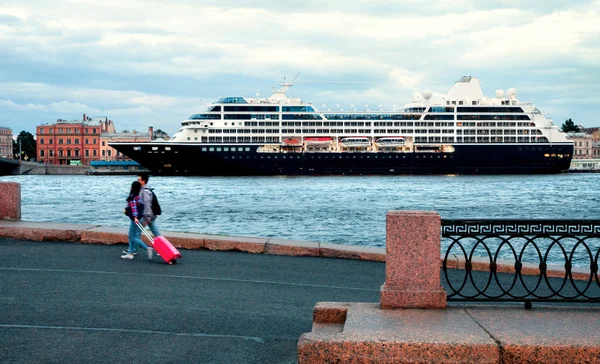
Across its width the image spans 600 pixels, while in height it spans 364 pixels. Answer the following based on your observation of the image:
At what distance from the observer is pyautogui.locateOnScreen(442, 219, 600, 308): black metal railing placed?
18.6 ft

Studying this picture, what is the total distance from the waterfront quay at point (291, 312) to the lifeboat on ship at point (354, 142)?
76187 millimetres

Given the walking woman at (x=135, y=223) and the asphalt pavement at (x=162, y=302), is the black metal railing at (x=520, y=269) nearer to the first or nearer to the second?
the asphalt pavement at (x=162, y=302)

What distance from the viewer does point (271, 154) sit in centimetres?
8450

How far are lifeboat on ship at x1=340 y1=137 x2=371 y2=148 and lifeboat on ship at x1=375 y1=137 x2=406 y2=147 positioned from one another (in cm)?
146

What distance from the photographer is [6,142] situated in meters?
158

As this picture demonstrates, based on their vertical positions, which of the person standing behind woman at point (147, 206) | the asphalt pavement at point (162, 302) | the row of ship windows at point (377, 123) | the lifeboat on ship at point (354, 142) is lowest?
the asphalt pavement at point (162, 302)

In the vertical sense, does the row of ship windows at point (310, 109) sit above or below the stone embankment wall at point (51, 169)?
above

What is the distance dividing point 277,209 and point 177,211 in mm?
4425

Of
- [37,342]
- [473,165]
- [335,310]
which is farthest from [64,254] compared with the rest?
[473,165]

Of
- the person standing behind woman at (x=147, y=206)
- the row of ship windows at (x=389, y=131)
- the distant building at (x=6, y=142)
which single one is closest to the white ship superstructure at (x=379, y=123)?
the row of ship windows at (x=389, y=131)

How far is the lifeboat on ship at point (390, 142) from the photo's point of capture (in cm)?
8650

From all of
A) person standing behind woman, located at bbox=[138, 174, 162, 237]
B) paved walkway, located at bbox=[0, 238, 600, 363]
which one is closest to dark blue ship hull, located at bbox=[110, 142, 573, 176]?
person standing behind woman, located at bbox=[138, 174, 162, 237]

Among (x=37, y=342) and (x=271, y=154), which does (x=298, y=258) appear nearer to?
(x=37, y=342)

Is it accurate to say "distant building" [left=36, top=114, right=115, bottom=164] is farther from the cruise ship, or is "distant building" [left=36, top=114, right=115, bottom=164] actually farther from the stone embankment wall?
the cruise ship
